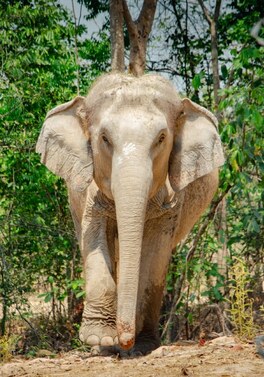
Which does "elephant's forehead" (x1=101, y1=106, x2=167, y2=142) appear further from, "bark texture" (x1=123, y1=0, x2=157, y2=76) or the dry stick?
"bark texture" (x1=123, y1=0, x2=157, y2=76)

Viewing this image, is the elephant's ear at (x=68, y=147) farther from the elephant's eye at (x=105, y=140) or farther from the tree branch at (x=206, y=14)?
the tree branch at (x=206, y=14)

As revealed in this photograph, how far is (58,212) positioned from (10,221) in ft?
3.28

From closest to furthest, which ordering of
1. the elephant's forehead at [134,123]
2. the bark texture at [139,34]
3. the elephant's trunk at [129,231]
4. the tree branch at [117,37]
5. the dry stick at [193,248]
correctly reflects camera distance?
1. the elephant's trunk at [129,231]
2. the elephant's forehead at [134,123]
3. the dry stick at [193,248]
4. the tree branch at [117,37]
5. the bark texture at [139,34]

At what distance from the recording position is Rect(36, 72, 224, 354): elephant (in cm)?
564

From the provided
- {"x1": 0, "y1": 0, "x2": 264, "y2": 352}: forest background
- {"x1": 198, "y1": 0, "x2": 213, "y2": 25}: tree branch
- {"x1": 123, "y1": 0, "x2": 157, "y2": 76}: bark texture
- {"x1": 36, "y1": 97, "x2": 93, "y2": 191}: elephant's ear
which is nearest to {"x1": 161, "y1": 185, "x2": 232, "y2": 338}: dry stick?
{"x1": 0, "y1": 0, "x2": 264, "y2": 352}: forest background

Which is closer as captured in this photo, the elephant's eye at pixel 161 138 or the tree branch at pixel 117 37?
the elephant's eye at pixel 161 138

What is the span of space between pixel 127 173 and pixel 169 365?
134 cm

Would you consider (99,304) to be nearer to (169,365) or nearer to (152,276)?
(152,276)

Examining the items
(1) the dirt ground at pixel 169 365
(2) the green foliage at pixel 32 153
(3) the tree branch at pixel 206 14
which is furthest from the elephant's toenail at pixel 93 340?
(3) the tree branch at pixel 206 14

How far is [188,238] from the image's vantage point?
1016 centimetres

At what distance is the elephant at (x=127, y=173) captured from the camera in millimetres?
5641

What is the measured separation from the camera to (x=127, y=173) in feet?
18.2

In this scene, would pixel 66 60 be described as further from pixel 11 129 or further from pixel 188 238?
pixel 188 238

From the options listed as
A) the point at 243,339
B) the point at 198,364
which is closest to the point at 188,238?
the point at 243,339
